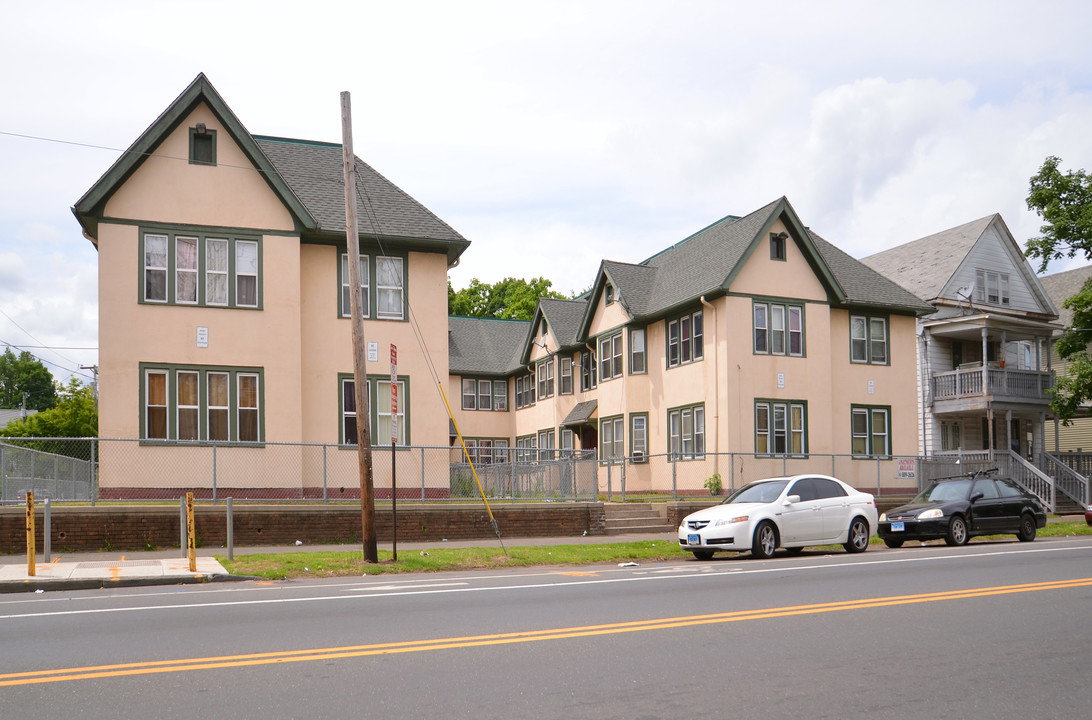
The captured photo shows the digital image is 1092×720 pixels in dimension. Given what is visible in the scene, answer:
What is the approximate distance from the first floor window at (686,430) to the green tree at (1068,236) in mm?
12502

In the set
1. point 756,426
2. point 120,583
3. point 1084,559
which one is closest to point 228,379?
point 120,583

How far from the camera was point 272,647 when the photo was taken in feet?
27.0

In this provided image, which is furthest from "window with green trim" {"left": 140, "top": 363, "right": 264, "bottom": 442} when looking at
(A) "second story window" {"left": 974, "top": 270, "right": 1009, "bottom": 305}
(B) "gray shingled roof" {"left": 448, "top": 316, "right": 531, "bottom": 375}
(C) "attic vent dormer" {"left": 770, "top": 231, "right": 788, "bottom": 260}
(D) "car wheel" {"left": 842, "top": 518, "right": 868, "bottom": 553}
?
(A) "second story window" {"left": 974, "top": 270, "right": 1009, "bottom": 305}

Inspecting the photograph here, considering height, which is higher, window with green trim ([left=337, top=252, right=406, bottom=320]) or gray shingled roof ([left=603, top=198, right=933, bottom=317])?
gray shingled roof ([left=603, top=198, right=933, bottom=317])

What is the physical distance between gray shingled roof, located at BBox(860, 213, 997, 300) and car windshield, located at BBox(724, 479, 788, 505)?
21272mm

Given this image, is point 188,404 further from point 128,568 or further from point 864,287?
point 864,287

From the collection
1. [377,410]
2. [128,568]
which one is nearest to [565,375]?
[377,410]

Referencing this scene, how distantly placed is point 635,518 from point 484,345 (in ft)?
80.7

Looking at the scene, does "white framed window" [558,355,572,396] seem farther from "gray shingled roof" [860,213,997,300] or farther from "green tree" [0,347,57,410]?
"green tree" [0,347,57,410]

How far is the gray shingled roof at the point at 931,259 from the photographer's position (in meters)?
38.0

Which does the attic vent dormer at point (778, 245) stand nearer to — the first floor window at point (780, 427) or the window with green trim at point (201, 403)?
the first floor window at point (780, 427)

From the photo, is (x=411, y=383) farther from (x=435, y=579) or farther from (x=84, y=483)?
(x=435, y=579)

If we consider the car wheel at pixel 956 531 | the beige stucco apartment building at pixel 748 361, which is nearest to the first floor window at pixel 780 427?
the beige stucco apartment building at pixel 748 361

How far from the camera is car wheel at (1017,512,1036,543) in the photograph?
21.5 m
